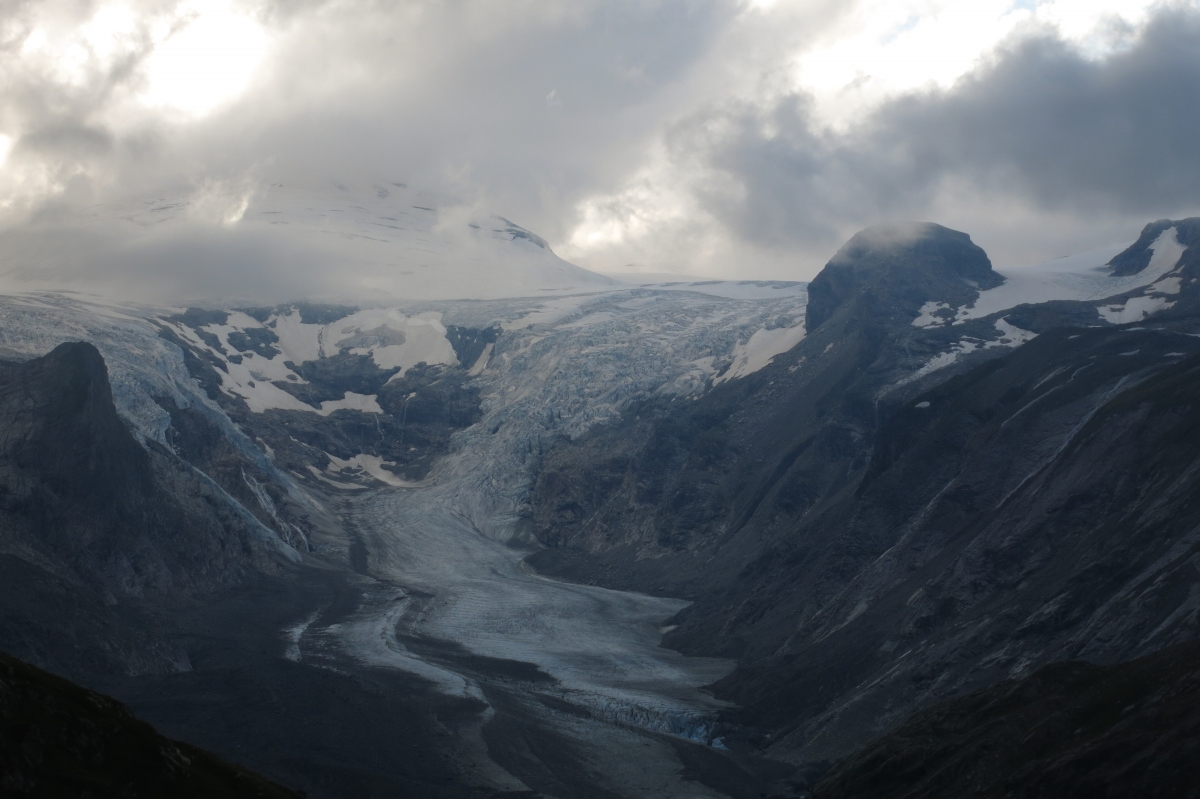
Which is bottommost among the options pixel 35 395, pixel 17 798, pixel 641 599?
pixel 641 599

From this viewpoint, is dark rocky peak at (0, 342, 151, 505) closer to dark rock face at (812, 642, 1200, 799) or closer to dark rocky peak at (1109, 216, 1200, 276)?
dark rock face at (812, 642, 1200, 799)

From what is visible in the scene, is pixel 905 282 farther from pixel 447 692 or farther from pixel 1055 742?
pixel 1055 742

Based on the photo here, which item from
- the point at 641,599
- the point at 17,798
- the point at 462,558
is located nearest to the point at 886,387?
the point at 641,599

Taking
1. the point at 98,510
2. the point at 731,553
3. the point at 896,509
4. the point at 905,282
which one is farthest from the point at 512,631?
the point at 905,282

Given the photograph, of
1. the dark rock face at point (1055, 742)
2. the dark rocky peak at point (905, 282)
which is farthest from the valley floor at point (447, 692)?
the dark rocky peak at point (905, 282)

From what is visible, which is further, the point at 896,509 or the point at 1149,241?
the point at 1149,241

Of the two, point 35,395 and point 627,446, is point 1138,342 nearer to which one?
point 627,446

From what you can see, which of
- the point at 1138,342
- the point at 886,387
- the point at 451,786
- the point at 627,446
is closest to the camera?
the point at 451,786
